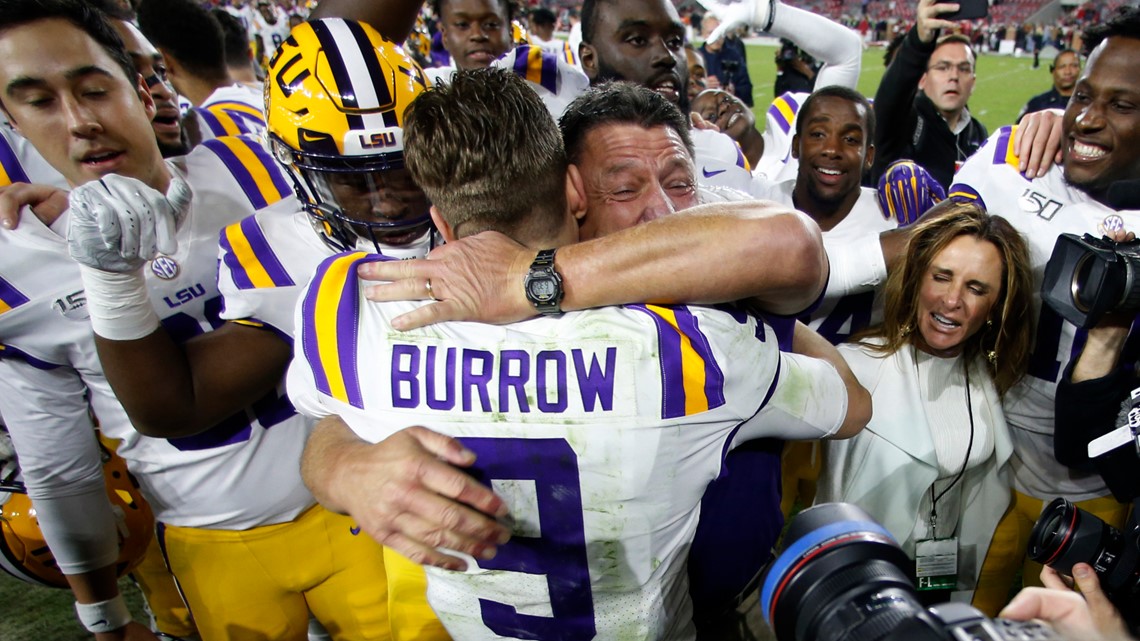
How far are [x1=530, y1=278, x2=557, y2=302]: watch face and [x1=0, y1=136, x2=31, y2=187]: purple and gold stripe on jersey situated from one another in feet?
6.26

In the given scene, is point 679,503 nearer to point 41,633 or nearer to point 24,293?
point 24,293

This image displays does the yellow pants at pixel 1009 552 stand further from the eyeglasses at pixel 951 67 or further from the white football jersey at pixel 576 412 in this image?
the eyeglasses at pixel 951 67

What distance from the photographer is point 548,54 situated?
3.70m

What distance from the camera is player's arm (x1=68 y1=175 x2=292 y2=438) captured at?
1547 millimetres

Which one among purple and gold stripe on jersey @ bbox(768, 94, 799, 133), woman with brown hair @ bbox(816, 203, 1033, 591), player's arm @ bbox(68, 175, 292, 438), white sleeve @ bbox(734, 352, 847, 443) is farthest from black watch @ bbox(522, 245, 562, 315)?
purple and gold stripe on jersey @ bbox(768, 94, 799, 133)

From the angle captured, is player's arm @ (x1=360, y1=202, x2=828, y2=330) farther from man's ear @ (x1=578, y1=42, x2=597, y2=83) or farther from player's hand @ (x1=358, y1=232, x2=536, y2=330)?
man's ear @ (x1=578, y1=42, x2=597, y2=83)

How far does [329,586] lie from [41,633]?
6.45 feet

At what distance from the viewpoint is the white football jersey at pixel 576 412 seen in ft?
3.98

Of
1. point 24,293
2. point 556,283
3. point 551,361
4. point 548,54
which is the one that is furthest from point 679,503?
point 548,54

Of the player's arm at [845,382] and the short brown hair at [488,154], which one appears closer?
the short brown hair at [488,154]

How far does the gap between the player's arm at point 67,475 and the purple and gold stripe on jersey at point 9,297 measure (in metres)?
0.19

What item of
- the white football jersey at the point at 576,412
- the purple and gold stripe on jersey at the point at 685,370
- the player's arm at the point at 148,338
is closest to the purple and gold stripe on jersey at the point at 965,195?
the white football jersey at the point at 576,412

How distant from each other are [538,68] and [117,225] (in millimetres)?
2528

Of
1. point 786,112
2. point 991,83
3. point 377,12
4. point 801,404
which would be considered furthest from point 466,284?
point 991,83
